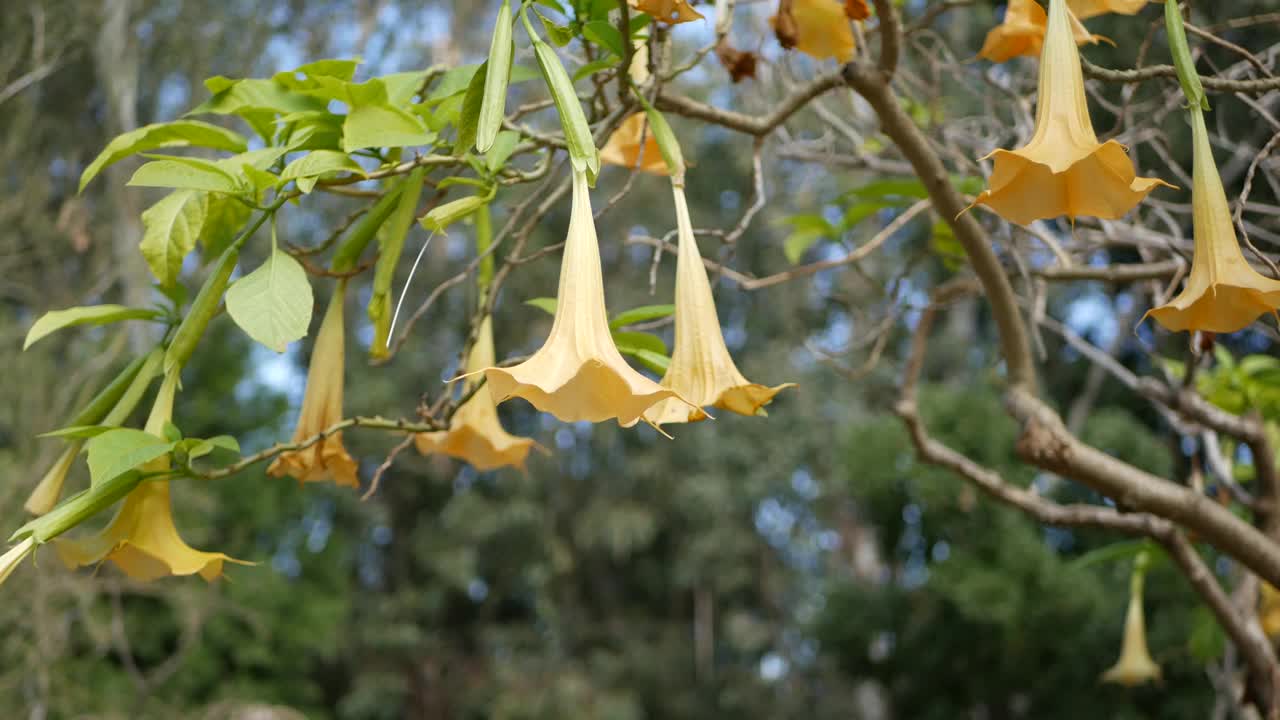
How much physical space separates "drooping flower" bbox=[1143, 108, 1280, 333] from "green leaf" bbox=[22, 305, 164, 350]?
0.55 metres

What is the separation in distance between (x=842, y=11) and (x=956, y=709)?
313cm

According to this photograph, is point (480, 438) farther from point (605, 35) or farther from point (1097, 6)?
point (1097, 6)

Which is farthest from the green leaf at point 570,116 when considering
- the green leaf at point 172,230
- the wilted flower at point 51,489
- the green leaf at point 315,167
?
the wilted flower at point 51,489

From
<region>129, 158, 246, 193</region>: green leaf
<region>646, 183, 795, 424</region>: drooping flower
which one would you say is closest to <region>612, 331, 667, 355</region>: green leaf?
<region>646, 183, 795, 424</region>: drooping flower

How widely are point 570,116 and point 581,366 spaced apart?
12 centimetres

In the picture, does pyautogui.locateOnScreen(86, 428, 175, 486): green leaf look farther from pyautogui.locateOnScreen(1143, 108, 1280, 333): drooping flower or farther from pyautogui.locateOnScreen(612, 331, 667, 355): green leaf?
pyautogui.locateOnScreen(1143, 108, 1280, 333): drooping flower

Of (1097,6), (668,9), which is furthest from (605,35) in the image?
(1097,6)

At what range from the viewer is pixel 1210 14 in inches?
85.1

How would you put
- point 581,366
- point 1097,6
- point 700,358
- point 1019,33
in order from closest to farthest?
point 581,366 → point 700,358 → point 1097,6 → point 1019,33

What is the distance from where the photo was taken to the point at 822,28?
31.3 inches

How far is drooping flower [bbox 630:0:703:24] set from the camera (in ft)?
1.64

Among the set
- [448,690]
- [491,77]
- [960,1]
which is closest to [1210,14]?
[960,1]

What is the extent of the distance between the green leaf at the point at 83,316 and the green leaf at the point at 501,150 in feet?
Result: 0.72

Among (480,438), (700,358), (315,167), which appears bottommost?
(480,438)
